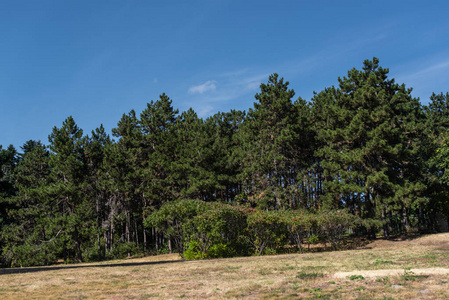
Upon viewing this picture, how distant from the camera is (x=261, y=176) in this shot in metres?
31.3

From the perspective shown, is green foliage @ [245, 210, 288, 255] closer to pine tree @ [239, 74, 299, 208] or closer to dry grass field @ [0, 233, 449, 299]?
pine tree @ [239, 74, 299, 208]

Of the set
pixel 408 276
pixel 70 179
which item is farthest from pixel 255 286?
pixel 70 179

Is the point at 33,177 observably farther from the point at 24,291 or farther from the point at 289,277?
the point at 289,277

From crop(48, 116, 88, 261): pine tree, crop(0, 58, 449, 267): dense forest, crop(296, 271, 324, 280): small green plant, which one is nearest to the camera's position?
crop(296, 271, 324, 280): small green plant

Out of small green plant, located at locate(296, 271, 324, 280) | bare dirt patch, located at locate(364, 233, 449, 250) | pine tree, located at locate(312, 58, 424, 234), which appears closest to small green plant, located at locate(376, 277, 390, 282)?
small green plant, located at locate(296, 271, 324, 280)

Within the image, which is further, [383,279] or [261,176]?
[261,176]

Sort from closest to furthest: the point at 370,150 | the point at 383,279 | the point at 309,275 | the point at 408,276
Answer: the point at 383,279 → the point at 408,276 → the point at 309,275 → the point at 370,150

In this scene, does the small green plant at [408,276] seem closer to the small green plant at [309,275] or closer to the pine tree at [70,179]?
the small green plant at [309,275]

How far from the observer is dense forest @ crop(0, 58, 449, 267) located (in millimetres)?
26422

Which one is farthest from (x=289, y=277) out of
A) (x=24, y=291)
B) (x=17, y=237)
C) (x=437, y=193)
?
(x=17, y=237)

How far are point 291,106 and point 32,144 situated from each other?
1704 inches

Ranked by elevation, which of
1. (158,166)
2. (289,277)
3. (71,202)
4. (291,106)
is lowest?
(289,277)

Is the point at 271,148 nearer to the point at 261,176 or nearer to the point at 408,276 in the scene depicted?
the point at 261,176

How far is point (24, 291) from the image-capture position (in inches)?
345
